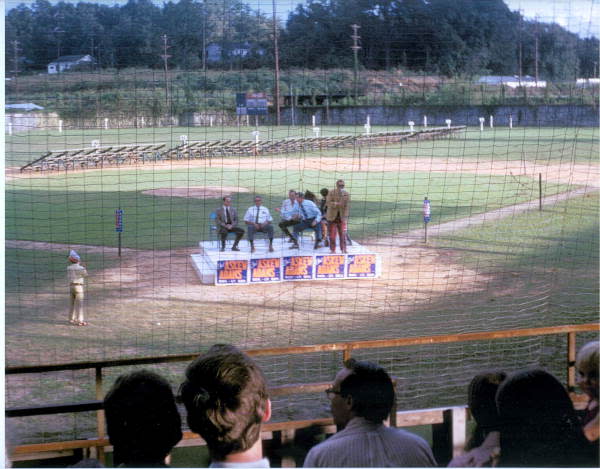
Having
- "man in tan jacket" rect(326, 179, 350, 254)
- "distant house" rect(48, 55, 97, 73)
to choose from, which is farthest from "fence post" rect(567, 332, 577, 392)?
"man in tan jacket" rect(326, 179, 350, 254)

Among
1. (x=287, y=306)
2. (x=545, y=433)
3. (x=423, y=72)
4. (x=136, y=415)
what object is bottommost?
(x=287, y=306)

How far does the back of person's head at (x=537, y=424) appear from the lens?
1.60m

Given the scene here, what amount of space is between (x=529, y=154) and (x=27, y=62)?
150 inches

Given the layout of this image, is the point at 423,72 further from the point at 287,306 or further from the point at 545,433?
the point at 287,306

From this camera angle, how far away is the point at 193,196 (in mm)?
7086

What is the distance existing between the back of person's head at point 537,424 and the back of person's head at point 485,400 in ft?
0.14

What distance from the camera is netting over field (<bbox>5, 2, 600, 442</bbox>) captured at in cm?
249

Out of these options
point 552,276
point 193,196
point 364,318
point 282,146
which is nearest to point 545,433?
point 282,146

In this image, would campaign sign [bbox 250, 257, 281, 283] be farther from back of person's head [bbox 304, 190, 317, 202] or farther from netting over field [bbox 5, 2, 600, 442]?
back of person's head [bbox 304, 190, 317, 202]

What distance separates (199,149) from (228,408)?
98.0 inches

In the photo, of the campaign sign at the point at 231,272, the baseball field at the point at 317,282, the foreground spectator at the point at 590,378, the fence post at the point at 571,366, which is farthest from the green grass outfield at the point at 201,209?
the foreground spectator at the point at 590,378

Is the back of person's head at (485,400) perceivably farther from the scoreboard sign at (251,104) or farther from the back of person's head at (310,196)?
the back of person's head at (310,196)

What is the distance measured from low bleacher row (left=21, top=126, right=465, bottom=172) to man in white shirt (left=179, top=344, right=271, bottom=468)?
6.68ft

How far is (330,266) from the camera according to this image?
19.7ft
